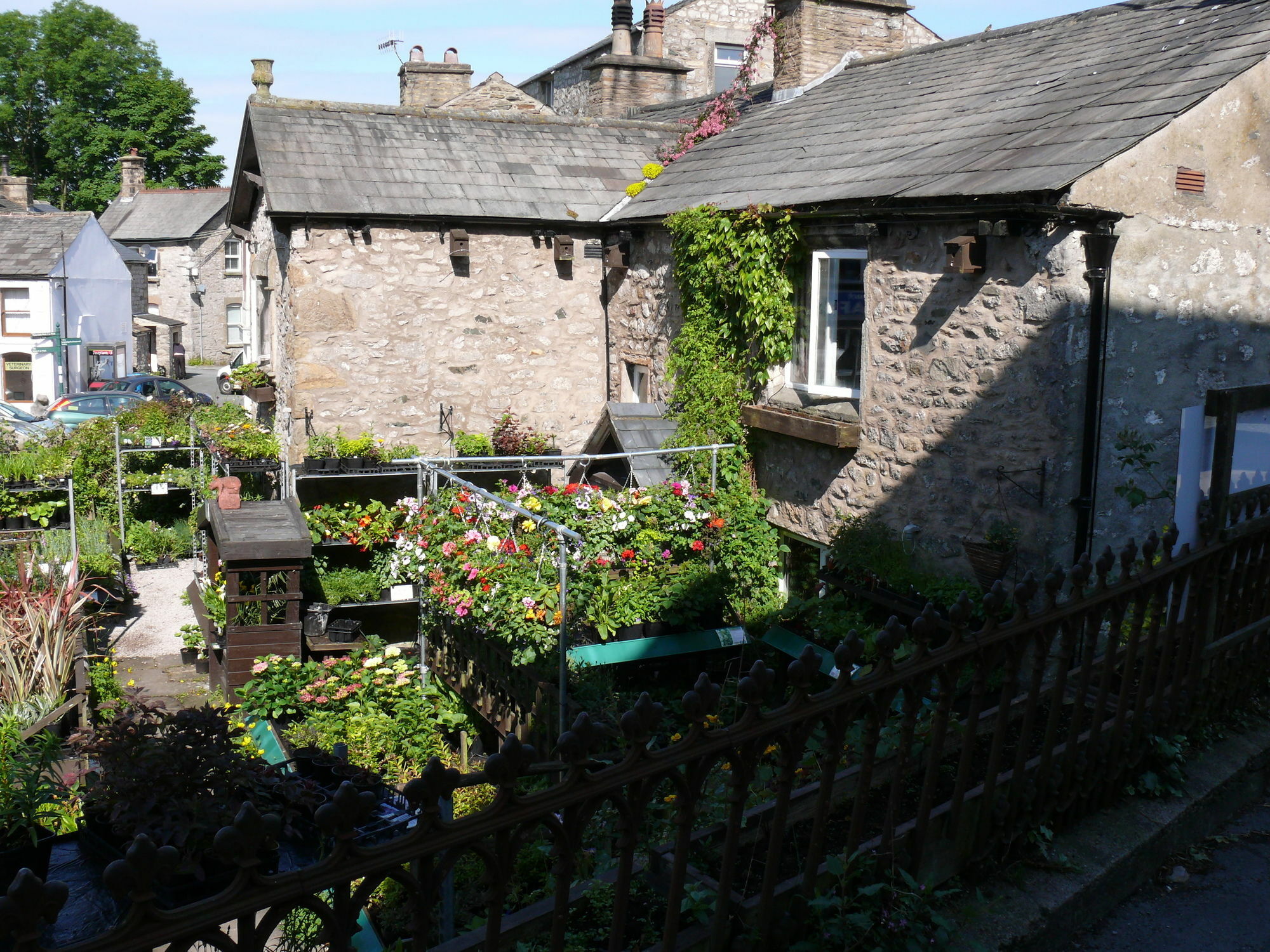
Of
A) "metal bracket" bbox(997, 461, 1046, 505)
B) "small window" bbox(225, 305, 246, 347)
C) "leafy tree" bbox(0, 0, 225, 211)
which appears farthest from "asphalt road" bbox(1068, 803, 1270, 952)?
"leafy tree" bbox(0, 0, 225, 211)

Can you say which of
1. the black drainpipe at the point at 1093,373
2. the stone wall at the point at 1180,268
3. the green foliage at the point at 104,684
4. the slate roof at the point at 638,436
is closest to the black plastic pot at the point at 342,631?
the green foliage at the point at 104,684

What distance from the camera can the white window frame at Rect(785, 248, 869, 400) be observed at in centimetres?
913

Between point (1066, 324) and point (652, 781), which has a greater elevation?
point (1066, 324)

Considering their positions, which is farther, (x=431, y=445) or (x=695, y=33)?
(x=695, y=33)

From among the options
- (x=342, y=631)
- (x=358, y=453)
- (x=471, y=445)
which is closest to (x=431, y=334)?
(x=471, y=445)

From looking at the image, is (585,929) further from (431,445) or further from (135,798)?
(431,445)

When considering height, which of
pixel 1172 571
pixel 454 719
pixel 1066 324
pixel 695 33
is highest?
pixel 695 33

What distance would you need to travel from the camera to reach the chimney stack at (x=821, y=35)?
13.4 m

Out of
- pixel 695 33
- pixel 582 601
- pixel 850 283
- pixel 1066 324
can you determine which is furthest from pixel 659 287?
pixel 695 33

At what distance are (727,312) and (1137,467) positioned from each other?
166 inches

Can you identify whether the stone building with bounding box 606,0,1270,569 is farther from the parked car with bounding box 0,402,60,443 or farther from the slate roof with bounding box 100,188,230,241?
the slate roof with bounding box 100,188,230,241

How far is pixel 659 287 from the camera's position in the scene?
1181cm

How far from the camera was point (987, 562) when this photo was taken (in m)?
7.44

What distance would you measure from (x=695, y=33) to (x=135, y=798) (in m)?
24.7
